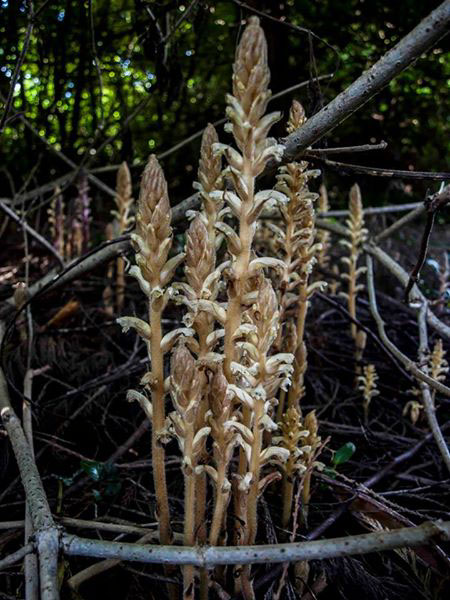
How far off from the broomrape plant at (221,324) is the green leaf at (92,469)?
0.52 m

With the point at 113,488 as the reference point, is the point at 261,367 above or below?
above

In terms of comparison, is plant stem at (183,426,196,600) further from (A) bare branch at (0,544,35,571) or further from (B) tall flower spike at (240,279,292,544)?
(A) bare branch at (0,544,35,571)

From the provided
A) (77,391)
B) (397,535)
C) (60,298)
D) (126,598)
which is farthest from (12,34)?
(397,535)

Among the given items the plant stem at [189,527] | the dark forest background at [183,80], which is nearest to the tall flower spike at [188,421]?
the plant stem at [189,527]

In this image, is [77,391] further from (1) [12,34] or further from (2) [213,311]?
(1) [12,34]

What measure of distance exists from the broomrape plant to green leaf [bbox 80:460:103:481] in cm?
52

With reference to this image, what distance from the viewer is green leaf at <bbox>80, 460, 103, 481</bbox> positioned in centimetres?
156

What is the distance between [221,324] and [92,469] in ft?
2.60

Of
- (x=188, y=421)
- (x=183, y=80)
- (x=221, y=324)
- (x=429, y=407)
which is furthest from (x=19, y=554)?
(x=183, y=80)

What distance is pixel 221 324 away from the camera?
1.05 meters

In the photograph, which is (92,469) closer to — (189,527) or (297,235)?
(189,527)

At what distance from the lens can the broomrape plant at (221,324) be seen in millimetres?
950

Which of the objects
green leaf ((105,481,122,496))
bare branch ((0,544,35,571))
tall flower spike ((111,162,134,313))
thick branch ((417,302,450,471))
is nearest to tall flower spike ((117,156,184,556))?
bare branch ((0,544,35,571))

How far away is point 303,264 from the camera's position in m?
1.57
